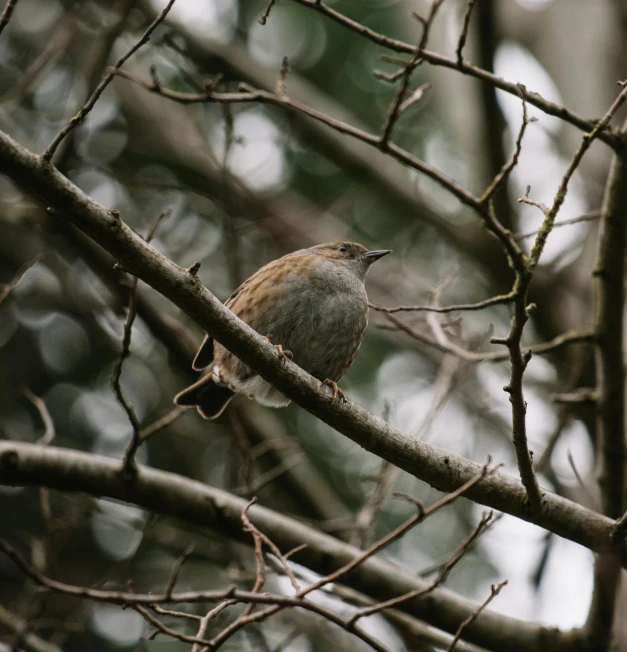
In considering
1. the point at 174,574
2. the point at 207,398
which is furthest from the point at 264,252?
the point at 174,574

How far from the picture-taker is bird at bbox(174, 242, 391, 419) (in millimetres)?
4684

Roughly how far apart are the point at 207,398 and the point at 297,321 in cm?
103

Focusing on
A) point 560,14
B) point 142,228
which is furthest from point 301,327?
point 560,14

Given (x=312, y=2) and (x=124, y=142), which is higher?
(x=124, y=142)

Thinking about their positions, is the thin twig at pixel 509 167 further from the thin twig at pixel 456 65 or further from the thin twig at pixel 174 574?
the thin twig at pixel 174 574

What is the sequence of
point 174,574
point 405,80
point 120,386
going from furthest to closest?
point 120,386, point 174,574, point 405,80

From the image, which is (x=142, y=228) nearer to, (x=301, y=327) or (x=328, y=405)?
(x=301, y=327)

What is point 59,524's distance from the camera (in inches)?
226

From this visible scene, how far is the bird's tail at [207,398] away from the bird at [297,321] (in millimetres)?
15

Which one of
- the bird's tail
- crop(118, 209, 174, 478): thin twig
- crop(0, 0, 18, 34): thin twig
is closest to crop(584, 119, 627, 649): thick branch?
crop(118, 209, 174, 478): thin twig

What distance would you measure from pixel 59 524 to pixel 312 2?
4165 millimetres

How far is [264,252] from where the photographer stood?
28.4 ft

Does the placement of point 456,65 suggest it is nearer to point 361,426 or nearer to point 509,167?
point 509,167

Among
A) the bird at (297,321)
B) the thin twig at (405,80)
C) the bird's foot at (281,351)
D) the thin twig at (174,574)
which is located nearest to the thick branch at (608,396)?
the thin twig at (405,80)
